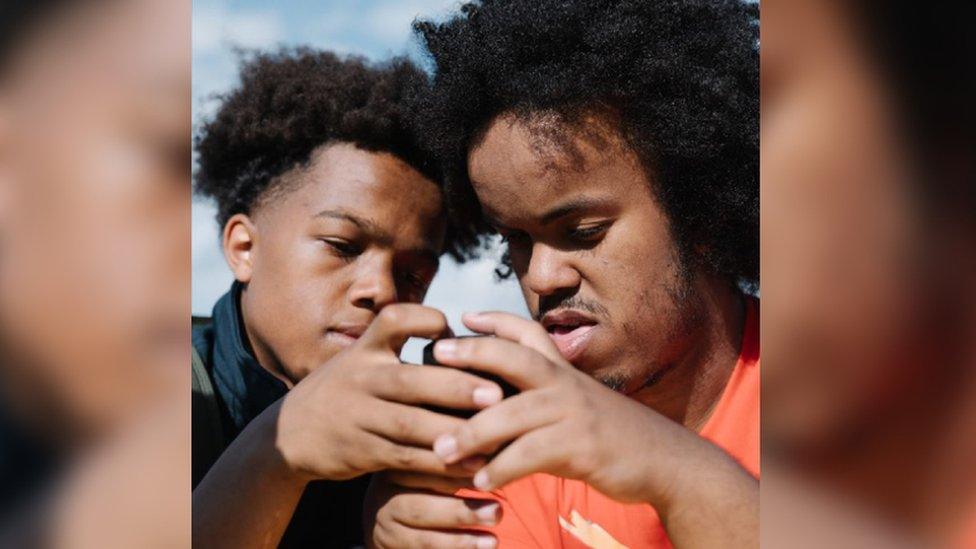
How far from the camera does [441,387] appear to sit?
99cm

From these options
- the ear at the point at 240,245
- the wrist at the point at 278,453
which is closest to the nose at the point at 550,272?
the wrist at the point at 278,453

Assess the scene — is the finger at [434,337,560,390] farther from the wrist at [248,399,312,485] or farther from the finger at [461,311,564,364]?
the wrist at [248,399,312,485]

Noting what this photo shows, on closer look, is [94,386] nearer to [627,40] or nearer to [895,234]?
[895,234]

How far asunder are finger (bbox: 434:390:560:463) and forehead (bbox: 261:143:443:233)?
20.5 inches

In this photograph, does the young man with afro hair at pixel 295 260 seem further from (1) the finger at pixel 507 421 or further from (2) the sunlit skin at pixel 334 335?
(1) the finger at pixel 507 421

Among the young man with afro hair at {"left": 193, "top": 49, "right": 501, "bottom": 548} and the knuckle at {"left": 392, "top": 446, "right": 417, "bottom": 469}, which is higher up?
the young man with afro hair at {"left": 193, "top": 49, "right": 501, "bottom": 548}

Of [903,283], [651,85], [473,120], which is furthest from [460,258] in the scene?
[903,283]

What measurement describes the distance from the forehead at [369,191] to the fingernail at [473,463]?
51 centimetres

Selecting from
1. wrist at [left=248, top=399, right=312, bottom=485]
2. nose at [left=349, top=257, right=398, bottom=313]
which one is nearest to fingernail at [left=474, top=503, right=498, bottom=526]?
wrist at [left=248, top=399, right=312, bottom=485]

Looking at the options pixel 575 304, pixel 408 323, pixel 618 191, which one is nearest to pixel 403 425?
pixel 408 323

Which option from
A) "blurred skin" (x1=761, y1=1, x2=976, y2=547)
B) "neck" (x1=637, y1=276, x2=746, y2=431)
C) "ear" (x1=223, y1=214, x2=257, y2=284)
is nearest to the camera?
Answer: "blurred skin" (x1=761, y1=1, x2=976, y2=547)

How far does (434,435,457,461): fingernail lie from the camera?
0.97 metres

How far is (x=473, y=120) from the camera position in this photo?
134 cm

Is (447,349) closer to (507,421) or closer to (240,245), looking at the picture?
(507,421)
